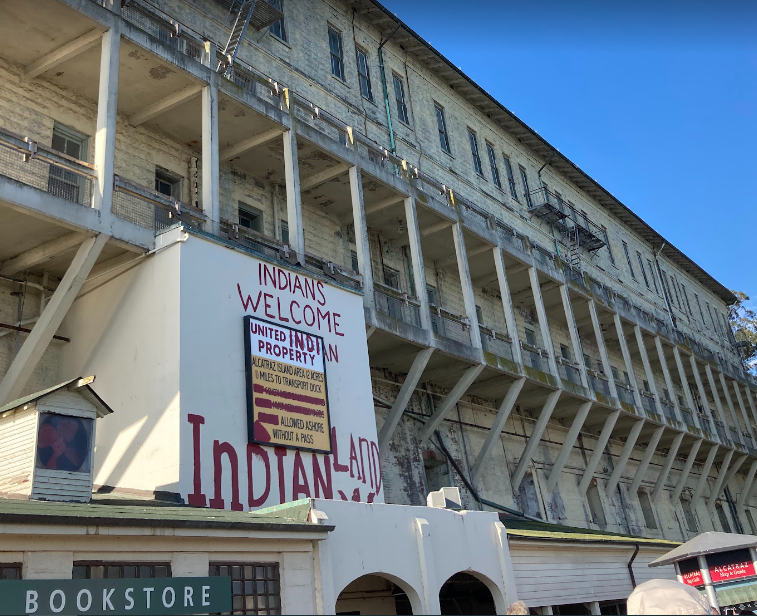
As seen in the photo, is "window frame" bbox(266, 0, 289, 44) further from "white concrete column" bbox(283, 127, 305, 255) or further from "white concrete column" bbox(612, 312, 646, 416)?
"white concrete column" bbox(612, 312, 646, 416)

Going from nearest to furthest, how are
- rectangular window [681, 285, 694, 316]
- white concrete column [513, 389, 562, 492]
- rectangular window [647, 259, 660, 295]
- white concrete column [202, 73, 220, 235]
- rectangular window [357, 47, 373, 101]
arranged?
white concrete column [202, 73, 220, 235] < white concrete column [513, 389, 562, 492] < rectangular window [357, 47, 373, 101] < rectangular window [647, 259, 660, 295] < rectangular window [681, 285, 694, 316]

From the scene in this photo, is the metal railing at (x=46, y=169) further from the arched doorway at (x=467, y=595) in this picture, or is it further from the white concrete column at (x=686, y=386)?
the white concrete column at (x=686, y=386)

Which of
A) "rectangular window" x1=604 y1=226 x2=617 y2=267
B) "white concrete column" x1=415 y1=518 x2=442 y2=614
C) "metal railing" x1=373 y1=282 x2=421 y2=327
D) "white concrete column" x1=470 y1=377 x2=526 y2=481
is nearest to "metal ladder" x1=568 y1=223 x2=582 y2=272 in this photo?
"rectangular window" x1=604 y1=226 x2=617 y2=267

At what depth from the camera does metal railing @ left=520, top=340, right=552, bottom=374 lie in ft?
75.8

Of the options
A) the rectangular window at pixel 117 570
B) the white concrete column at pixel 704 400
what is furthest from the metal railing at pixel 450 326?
the white concrete column at pixel 704 400

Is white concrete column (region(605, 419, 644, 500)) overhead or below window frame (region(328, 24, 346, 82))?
below

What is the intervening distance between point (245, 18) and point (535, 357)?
13025 mm

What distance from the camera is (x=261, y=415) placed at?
44.0 ft

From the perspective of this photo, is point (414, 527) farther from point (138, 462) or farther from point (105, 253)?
point (105, 253)

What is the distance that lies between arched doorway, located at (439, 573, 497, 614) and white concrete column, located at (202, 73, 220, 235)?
8467 millimetres

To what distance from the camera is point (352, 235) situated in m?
22.4

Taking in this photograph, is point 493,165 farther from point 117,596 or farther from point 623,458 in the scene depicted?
point 117,596

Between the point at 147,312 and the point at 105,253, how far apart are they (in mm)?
1712

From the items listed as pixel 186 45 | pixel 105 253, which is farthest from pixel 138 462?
pixel 186 45
